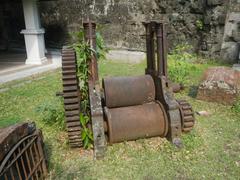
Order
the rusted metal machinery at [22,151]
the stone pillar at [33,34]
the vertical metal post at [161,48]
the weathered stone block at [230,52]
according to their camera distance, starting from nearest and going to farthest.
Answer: the rusted metal machinery at [22,151], the vertical metal post at [161,48], the weathered stone block at [230,52], the stone pillar at [33,34]

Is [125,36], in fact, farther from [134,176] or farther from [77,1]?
[134,176]

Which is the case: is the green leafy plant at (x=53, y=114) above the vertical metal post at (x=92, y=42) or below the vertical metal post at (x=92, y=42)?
below

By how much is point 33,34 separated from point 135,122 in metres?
6.26

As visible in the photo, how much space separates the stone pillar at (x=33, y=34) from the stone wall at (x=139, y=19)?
213 cm

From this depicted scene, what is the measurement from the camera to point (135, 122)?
3.44 m

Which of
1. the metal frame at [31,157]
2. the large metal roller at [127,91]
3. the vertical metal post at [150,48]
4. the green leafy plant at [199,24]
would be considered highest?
the green leafy plant at [199,24]

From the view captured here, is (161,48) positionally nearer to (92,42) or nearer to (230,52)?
(92,42)

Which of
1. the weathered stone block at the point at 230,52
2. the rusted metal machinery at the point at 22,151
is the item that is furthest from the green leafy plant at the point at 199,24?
the rusted metal machinery at the point at 22,151

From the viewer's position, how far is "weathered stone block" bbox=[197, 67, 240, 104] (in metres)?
4.83

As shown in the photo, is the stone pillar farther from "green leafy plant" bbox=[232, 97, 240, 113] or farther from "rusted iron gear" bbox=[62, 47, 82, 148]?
"green leafy plant" bbox=[232, 97, 240, 113]

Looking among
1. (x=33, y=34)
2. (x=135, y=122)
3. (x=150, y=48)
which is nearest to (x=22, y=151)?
(x=135, y=122)

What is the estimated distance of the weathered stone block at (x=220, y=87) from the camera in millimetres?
4828

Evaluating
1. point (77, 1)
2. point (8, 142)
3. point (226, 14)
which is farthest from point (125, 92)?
point (77, 1)

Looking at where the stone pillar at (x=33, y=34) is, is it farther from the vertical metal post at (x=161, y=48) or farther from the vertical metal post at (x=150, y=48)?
the vertical metal post at (x=161, y=48)
